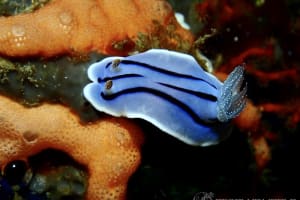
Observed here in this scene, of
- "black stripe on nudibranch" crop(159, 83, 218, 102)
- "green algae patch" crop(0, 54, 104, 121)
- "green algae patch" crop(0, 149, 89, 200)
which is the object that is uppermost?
"black stripe on nudibranch" crop(159, 83, 218, 102)

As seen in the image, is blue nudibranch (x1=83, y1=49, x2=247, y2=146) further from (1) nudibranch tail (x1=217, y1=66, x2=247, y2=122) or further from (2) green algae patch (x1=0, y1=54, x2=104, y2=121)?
(2) green algae patch (x1=0, y1=54, x2=104, y2=121)

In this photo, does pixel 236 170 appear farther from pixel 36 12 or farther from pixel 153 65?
pixel 36 12

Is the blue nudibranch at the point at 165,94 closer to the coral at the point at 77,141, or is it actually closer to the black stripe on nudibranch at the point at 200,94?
the black stripe on nudibranch at the point at 200,94

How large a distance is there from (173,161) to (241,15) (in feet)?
5.77

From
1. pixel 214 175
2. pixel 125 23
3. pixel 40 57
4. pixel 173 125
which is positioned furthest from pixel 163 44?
pixel 214 175

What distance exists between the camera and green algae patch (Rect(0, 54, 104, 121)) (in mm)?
3109

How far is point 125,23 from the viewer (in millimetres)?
3414

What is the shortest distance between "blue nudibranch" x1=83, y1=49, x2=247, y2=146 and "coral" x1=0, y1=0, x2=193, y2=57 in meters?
0.28

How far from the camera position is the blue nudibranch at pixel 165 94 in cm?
302

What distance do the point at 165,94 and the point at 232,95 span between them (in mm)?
521

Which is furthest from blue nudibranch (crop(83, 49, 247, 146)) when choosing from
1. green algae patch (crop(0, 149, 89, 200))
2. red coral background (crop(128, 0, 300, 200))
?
green algae patch (crop(0, 149, 89, 200))

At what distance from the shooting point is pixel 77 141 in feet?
10.3

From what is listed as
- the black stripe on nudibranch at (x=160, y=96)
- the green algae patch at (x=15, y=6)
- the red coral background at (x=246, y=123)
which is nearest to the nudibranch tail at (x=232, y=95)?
the black stripe on nudibranch at (x=160, y=96)

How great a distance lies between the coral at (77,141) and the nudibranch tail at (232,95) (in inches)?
31.4
